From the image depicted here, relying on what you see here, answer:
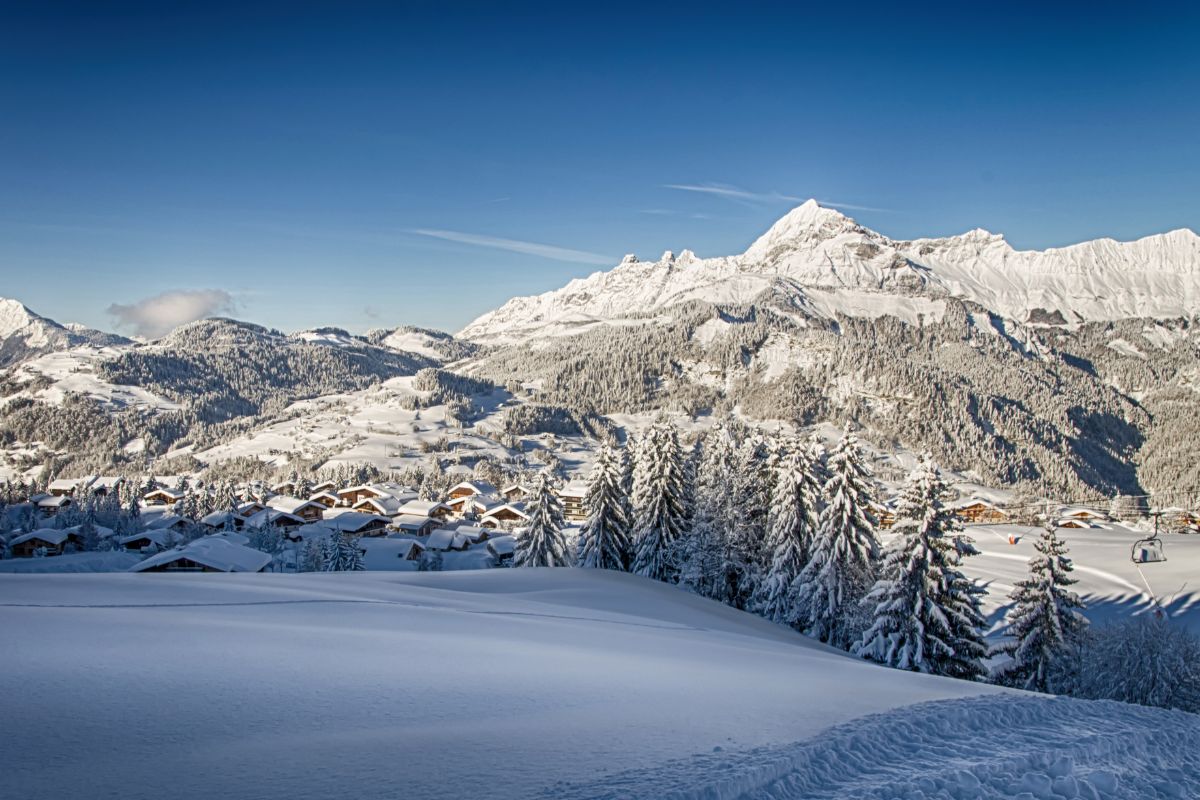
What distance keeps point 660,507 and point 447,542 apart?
1379 inches

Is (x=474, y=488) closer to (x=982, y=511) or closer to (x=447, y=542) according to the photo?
(x=447, y=542)

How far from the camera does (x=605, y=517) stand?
113ft

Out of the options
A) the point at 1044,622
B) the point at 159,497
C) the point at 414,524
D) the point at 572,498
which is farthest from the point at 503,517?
the point at 1044,622

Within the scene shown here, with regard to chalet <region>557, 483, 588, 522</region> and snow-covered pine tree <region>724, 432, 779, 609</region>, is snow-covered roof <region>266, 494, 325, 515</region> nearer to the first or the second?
chalet <region>557, 483, 588, 522</region>

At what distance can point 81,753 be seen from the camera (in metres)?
3.77

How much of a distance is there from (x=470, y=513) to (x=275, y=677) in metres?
81.8

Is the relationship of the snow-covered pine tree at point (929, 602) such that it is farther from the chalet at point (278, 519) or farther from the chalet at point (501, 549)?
the chalet at point (278, 519)

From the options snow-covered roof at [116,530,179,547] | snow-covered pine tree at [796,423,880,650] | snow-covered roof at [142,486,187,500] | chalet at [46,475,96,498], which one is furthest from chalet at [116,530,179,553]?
chalet at [46,475,96,498]

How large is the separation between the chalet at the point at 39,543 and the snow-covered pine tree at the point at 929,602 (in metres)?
62.0

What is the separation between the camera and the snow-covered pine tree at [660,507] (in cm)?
3325

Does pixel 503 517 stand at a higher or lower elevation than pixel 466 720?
lower

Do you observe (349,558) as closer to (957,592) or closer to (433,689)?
(957,592)

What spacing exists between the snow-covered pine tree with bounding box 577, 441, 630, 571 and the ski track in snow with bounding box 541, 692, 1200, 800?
26482 millimetres

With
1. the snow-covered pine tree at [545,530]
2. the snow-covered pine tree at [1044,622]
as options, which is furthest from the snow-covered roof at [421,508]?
the snow-covered pine tree at [1044,622]
